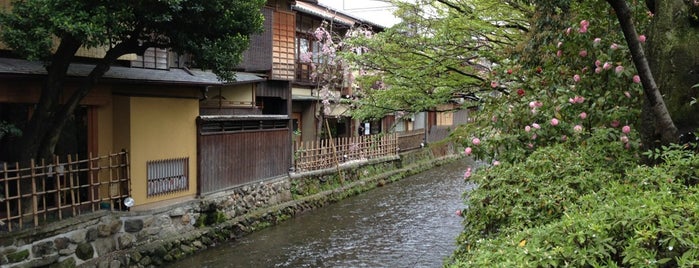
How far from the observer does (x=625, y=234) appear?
10.9 feet

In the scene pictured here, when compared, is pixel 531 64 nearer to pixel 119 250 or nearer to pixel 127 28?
pixel 127 28

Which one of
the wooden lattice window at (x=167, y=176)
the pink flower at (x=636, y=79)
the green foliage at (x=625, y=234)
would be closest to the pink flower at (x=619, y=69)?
the pink flower at (x=636, y=79)

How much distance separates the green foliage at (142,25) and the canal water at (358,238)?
4.39m

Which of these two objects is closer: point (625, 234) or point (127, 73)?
point (625, 234)

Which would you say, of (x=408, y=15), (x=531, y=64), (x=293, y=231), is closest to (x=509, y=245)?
(x=531, y=64)

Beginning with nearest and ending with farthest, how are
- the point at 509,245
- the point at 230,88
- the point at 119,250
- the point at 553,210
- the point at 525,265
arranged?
the point at 525,265, the point at 509,245, the point at 553,210, the point at 119,250, the point at 230,88

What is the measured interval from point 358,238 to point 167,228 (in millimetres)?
4992

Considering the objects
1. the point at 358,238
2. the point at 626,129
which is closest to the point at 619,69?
the point at 626,129

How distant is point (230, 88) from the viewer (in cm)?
1806

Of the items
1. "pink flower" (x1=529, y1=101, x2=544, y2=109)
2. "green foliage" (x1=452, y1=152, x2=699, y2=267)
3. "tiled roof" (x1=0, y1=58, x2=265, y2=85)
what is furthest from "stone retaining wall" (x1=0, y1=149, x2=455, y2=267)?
"pink flower" (x1=529, y1=101, x2=544, y2=109)

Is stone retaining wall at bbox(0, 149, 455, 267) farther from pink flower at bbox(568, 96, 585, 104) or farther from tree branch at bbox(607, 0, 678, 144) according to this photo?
tree branch at bbox(607, 0, 678, 144)

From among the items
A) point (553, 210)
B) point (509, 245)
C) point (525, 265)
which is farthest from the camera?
point (553, 210)

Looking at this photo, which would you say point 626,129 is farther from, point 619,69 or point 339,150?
point 339,150

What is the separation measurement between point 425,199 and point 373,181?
3451 millimetres
